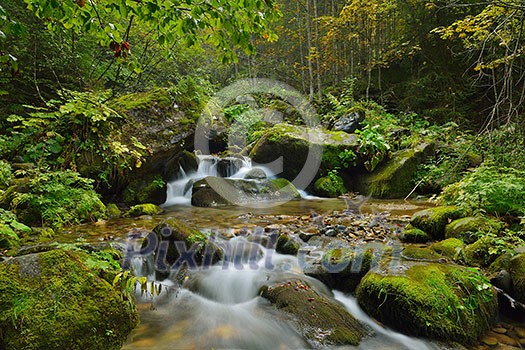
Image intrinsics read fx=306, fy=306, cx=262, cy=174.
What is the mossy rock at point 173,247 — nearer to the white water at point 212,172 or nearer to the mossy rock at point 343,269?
the mossy rock at point 343,269

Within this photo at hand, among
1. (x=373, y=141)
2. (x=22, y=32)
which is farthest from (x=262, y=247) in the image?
(x=373, y=141)

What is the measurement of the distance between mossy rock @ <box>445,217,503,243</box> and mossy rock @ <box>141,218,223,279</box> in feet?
11.1

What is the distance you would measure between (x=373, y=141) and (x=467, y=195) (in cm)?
511

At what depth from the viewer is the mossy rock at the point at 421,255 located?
3742 millimetres

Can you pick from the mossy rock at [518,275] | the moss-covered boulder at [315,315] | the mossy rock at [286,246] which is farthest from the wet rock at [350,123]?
the moss-covered boulder at [315,315]

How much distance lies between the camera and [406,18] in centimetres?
1443

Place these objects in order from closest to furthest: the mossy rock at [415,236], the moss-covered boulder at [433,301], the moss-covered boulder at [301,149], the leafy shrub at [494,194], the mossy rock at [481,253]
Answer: the moss-covered boulder at [433,301] → the mossy rock at [481,253] → the leafy shrub at [494,194] → the mossy rock at [415,236] → the moss-covered boulder at [301,149]

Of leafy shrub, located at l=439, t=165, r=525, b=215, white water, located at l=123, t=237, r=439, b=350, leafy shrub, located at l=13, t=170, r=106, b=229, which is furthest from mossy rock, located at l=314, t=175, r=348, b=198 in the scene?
leafy shrub, located at l=13, t=170, r=106, b=229

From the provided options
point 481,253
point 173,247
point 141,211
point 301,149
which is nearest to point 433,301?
point 481,253

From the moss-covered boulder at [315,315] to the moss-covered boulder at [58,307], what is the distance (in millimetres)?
1570

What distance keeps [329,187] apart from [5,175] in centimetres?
807

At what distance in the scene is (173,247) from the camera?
4.27 metres

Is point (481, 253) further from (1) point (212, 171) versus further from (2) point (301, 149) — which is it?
(1) point (212, 171)

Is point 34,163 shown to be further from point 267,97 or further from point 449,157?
point 267,97
